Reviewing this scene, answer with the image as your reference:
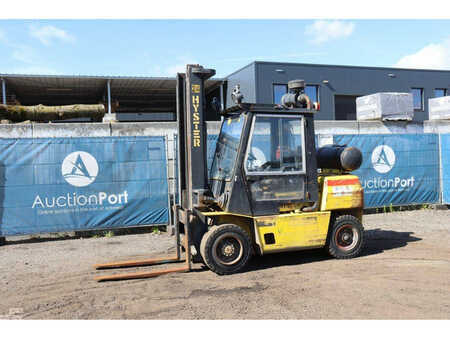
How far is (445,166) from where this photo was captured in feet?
39.6

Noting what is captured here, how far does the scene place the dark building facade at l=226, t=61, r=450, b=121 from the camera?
25.1 meters

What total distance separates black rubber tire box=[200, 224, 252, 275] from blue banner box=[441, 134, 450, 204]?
8.32 meters

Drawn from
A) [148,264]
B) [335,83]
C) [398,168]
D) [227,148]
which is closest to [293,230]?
[227,148]

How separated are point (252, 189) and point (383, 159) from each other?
21.9 ft

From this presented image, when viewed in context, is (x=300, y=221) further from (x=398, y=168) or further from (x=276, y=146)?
(x=398, y=168)

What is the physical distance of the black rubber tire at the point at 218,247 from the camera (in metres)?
6.07

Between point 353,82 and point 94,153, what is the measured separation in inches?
856

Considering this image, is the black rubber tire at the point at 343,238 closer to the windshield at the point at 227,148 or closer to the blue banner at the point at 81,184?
the windshield at the point at 227,148

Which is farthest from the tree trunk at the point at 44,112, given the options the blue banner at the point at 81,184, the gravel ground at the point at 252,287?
the gravel ground at the point at 252,287

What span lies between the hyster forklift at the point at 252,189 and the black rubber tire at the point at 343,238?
2 centimetres

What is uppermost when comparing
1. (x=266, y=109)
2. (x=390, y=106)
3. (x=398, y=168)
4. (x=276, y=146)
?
(x=390, y=106)

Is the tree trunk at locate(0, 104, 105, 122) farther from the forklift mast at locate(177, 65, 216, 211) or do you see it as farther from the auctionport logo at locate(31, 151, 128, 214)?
the forklift mast at locate(177, 65, 216, 211)

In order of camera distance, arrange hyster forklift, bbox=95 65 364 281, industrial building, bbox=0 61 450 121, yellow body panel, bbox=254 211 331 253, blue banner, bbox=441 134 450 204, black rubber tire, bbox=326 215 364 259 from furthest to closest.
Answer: industrial building, bbox=0 61 450 121
blue banner, bbox=441 134 450 204
black rubber tire, bbox=326 215 364 259
yellow body panel, bbox=254 211 331 253
hyster forklift, bbox=95 65 364 281

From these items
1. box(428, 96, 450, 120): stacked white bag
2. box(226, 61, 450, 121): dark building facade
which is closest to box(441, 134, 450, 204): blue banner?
box(428, 96, 450, 120): stacked white bag
